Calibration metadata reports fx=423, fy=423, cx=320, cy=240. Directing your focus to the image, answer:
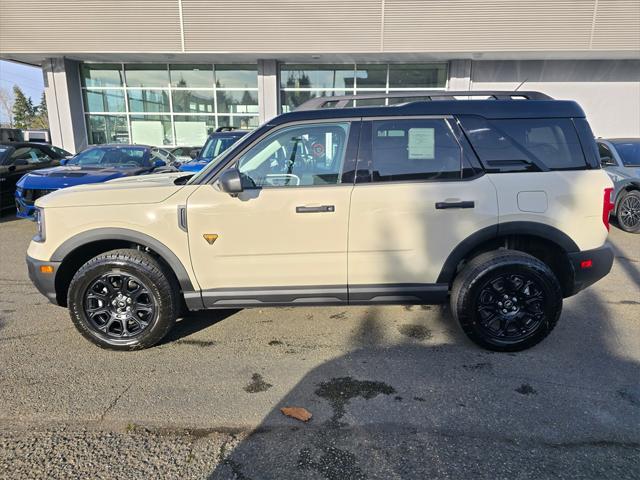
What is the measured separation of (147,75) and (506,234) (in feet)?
57.1

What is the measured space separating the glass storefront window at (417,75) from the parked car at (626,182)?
9.21 m

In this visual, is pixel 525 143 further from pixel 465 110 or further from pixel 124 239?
pixel 124 239

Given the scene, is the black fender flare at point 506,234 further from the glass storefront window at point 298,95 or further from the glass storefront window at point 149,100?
the glass storefront window at point 149,100

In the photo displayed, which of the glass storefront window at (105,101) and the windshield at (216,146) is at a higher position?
the glass storefront window at (105,101)

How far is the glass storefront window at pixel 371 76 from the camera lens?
53.3 feet

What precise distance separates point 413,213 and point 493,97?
1.31 m

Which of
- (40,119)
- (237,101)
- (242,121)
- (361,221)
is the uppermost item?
(40,119)

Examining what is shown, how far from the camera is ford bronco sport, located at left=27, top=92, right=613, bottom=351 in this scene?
3273 mm

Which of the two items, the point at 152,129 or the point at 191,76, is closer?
the point at 191,76

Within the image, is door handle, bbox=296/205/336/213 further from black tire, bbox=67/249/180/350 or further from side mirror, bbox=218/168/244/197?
black tire, bbox=67/249/180/350

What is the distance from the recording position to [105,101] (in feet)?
57.3

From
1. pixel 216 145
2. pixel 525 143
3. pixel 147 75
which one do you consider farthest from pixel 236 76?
pixel 525 143

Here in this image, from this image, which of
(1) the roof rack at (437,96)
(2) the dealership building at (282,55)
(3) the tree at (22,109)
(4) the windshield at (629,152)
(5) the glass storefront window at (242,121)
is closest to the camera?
(1) the roof rack at (437,96)

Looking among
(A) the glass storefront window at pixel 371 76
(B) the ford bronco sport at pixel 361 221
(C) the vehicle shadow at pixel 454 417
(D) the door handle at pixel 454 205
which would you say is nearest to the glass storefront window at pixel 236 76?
(A) the glass storefront window at pixel 371 76
